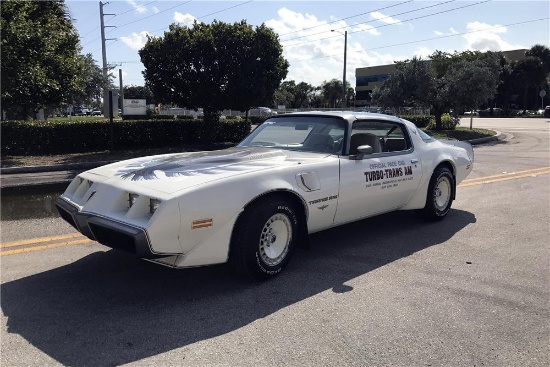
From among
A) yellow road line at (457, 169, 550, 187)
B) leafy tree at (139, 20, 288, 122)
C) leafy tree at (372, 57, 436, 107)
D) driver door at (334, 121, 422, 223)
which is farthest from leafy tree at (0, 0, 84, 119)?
leafy tree at (372, 57, 436, 107)

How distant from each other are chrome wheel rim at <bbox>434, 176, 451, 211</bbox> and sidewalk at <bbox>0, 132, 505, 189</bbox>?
7779mm

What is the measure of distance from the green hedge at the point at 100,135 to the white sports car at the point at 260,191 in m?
11.5

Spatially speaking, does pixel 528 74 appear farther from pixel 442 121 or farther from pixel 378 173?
pixel 378 173

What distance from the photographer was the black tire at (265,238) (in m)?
3.79

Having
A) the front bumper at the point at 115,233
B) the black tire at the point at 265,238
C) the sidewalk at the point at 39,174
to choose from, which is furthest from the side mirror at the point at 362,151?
the sidewalk at the point at 39,174

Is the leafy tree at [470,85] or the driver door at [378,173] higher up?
the leafy tree at [470,85]

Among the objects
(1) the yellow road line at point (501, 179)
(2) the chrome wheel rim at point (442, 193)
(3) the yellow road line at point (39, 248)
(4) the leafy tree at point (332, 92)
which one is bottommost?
(3) the yellow road line at point (39, 248)

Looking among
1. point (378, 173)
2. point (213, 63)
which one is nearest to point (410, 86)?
point (213, 63)

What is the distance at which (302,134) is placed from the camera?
17.0ft

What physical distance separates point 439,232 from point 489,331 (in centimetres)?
256

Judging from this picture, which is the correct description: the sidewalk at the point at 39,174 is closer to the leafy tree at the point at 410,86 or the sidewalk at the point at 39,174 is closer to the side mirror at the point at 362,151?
the side mirror at the point at 362,151

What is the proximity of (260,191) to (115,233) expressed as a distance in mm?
1172

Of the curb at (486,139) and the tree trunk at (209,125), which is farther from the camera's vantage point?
the curb at (486,139)

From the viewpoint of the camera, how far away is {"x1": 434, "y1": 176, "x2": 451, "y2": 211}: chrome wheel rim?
20.2 ft
